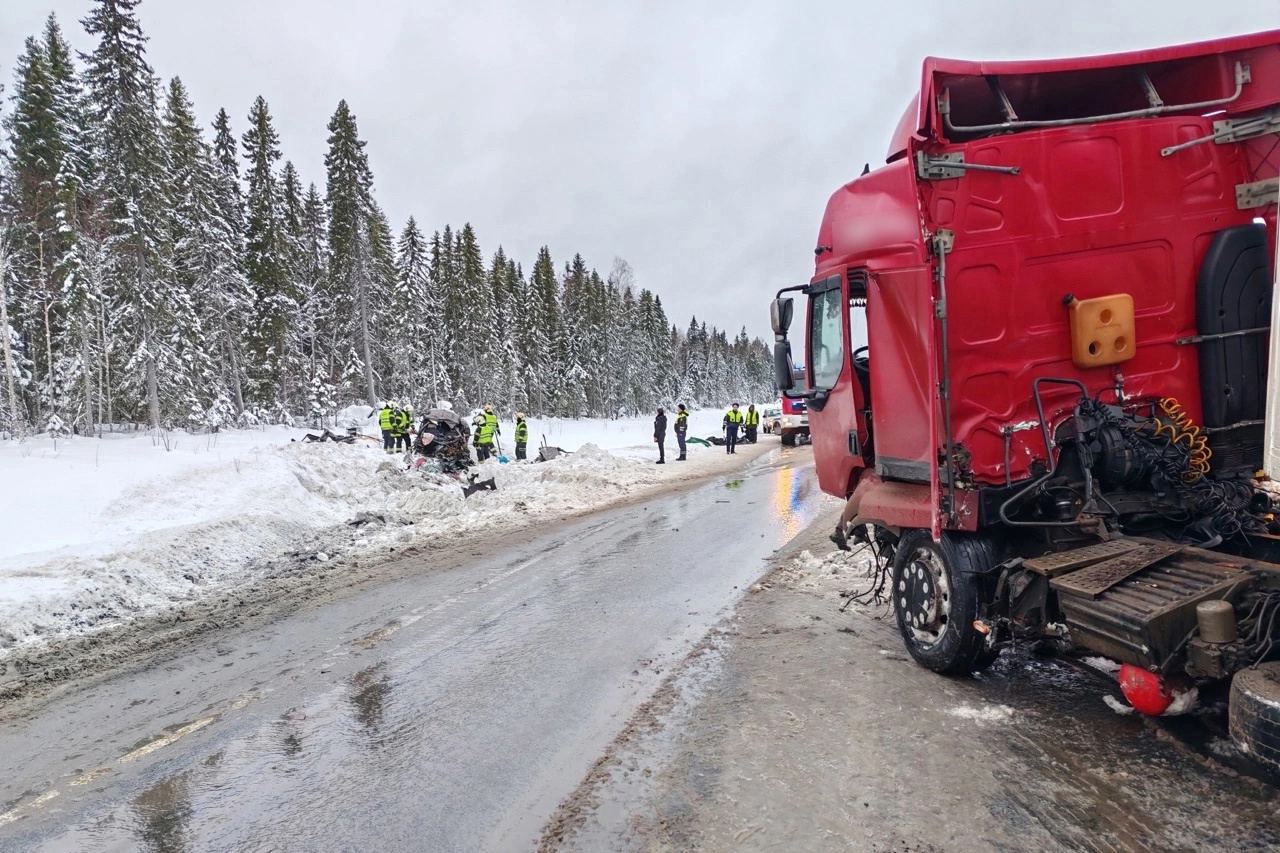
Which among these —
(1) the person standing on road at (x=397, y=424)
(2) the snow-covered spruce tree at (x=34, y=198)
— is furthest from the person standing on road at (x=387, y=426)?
(2) the snow-covered spruce tree at (x=34, y=198)

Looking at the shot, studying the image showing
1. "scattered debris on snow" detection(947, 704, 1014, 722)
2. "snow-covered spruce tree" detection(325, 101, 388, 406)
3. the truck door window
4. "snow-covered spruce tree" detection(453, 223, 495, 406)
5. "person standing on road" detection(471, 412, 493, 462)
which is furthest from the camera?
"snow-covered spruce tree" detection(453, 223, 495, 406)

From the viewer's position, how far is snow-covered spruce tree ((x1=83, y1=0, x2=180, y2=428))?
23891 mm

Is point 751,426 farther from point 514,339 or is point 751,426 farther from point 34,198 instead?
point 34,198

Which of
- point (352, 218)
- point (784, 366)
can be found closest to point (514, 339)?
point (352, 218)

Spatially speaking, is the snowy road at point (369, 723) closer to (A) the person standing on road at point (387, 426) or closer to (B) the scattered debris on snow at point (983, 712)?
(B) the scattered debris on snow at point (983, 712)

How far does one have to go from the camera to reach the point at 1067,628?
3.65 meters

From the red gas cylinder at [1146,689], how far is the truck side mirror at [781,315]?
344cm

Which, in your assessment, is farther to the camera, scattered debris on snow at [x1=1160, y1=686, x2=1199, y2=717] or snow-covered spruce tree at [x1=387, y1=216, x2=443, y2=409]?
snow-covered spruce tree at [x1=387, y1=216, x2=443, y2=409]

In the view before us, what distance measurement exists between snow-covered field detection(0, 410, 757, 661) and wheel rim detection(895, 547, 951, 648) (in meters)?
7.49

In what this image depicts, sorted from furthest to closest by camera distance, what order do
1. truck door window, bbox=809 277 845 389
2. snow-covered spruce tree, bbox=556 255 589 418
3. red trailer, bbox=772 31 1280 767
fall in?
1. snow-covered spruce tree, bbox=556 255 589 418
2. truck door window, bbox=809 277 845 389
3. red trailer, bbox=772 31 1280 767

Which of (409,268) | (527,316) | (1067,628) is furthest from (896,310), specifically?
(527,316)

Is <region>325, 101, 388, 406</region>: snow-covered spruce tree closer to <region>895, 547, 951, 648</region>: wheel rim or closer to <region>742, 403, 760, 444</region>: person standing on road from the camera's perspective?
<region>742, 403, 760, 444</region>: person standing on road

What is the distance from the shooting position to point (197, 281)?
32.6m

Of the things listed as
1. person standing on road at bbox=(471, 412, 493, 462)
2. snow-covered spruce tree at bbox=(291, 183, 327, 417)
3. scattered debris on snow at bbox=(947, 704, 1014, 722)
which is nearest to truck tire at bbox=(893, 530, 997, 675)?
scattered debris on snow at bbox=(947, 704, 1014, 722)
